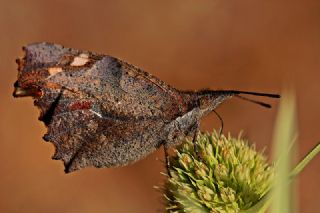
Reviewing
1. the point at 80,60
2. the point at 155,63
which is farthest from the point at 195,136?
the point at 155,63

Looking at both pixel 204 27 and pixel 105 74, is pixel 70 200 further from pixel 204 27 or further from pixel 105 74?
pixel 105 74

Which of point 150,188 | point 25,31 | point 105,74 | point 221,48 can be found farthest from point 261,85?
point 105,74

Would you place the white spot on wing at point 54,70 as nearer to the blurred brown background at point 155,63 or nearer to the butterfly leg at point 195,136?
the butterfly leg at point 195,136

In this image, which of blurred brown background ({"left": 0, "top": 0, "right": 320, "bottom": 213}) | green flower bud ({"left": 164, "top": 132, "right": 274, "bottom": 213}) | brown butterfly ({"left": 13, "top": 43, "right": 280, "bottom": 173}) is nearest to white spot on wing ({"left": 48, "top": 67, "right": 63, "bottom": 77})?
brown butterfly ({"left": 13, "top": 43, "right": 280, "bottom": 173})

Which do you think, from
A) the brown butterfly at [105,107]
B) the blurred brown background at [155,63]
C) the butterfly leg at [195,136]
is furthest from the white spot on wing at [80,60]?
the blurred brown background at [155,63]

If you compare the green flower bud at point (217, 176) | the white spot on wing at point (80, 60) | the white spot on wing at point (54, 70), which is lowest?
the green flower bud at point (217, 176)

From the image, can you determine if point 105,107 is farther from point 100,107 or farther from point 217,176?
point 217,176
